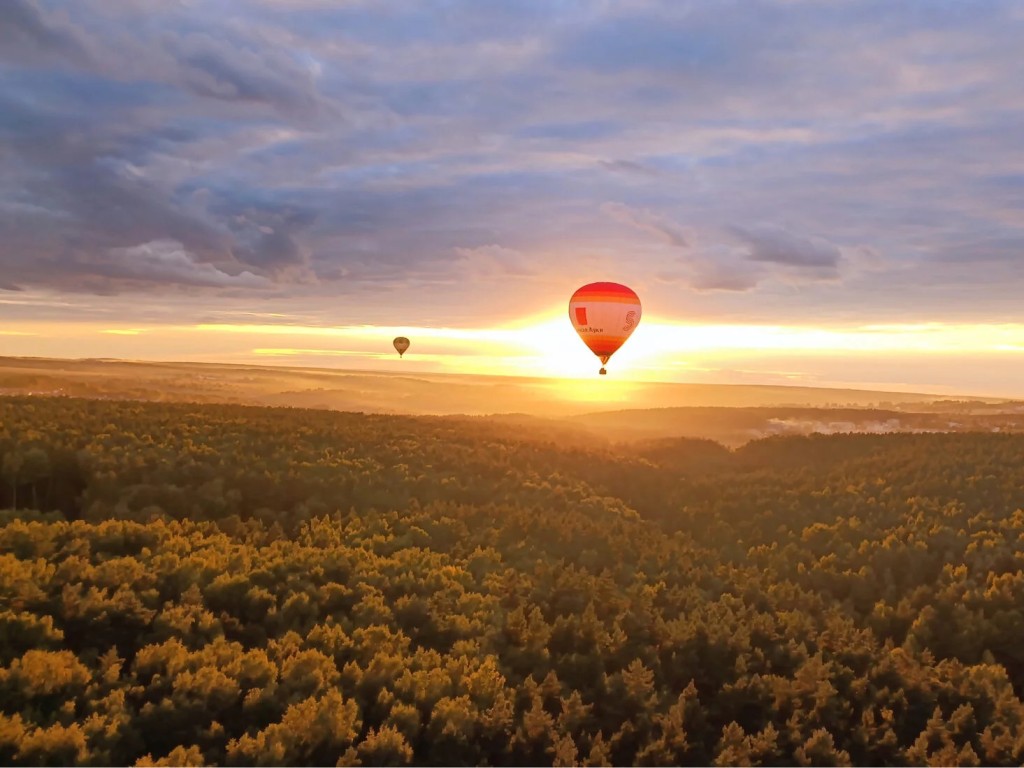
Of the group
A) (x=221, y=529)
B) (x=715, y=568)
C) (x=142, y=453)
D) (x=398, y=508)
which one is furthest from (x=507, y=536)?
(x=142, y=453)

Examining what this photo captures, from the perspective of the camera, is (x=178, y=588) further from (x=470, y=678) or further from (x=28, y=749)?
(x=470, y=678)

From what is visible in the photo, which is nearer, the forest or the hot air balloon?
the forest

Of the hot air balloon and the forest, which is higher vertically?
the hot air balloon

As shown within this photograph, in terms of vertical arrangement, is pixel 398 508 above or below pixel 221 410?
below

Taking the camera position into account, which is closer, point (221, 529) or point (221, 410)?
point (221, 529)

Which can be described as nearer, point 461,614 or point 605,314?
point 461,614
